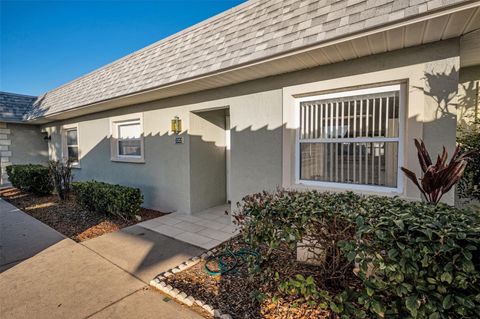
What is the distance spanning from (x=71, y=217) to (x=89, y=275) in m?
3.70

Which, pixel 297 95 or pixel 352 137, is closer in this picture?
pixel 352 137

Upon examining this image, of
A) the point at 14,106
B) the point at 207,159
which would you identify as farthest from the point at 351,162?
the point at 14,106

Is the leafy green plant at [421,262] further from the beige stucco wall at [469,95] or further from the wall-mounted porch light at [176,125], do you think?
the wall-mounted porch light at [176,125]

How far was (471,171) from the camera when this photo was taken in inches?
151

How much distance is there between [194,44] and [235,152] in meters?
2.68

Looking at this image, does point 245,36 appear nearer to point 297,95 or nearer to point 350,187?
point 297,95

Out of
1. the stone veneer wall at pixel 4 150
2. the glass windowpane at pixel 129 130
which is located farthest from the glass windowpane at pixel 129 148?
the stone veneer wall at pixel 4 150

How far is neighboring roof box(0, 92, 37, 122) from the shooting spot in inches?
464

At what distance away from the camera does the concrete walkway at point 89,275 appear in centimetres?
279

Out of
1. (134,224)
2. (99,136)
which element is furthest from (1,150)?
(134,224)

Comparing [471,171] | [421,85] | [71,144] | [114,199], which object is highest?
[421,85]

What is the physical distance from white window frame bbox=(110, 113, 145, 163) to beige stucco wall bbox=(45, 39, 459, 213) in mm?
185

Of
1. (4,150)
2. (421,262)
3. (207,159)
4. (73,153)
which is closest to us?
(421,262)

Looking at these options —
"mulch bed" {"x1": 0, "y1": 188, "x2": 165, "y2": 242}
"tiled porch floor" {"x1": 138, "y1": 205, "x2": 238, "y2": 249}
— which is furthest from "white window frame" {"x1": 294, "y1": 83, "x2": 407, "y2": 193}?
"mulch bed" {"x1": 0, "y1": 188, "x2": 165, "y2": 242}
